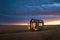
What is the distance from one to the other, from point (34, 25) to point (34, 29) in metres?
1.28

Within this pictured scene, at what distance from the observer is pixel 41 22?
1727 inches

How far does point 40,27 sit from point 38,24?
5.51 ft

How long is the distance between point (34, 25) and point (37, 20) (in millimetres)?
1457

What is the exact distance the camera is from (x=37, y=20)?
4284cm

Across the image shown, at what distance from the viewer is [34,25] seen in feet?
142

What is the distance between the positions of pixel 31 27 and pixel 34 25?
1.08 meters

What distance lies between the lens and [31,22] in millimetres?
43312

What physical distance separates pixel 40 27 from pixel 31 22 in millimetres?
Result: 2804

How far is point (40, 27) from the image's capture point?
146ft

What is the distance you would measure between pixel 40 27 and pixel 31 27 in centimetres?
232

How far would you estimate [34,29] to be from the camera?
44.0 metres

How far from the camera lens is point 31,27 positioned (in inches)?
1726

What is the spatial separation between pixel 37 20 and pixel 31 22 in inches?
62.6
